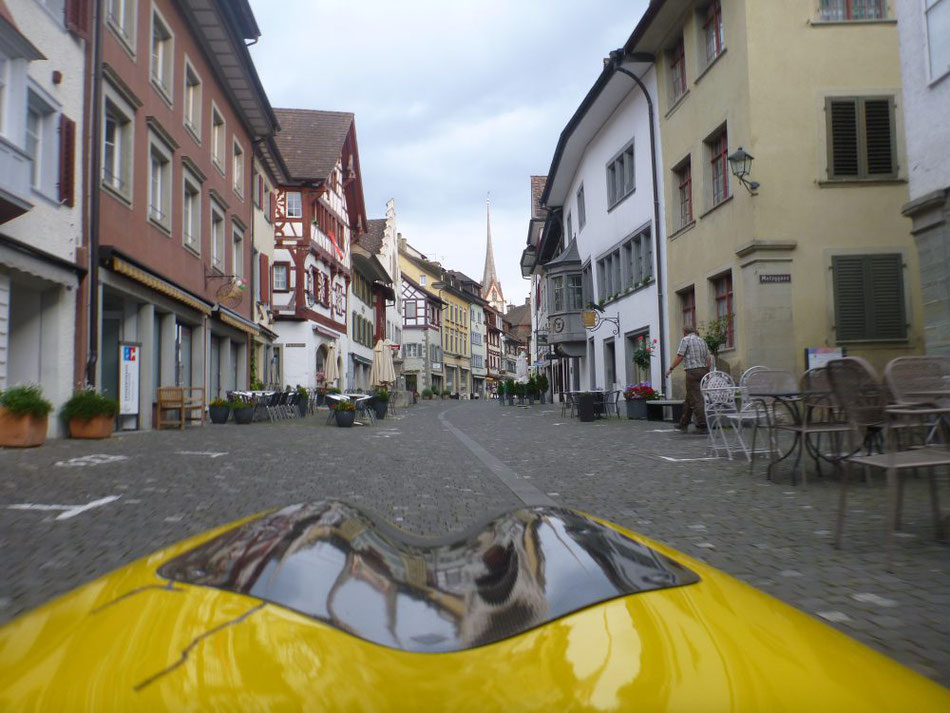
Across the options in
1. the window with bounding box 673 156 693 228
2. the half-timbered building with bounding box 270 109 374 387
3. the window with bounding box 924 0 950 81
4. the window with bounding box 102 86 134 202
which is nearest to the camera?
the window with bounding box 924 0 950 81

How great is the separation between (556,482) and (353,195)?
114 ft

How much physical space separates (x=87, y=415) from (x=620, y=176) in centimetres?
1589

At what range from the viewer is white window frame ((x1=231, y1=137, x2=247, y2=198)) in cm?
2162

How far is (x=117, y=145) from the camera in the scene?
13.7 m

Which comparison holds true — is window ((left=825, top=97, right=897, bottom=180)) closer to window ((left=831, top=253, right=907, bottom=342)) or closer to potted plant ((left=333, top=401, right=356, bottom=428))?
window ((left=831, top=253, right=907, bottom=342))

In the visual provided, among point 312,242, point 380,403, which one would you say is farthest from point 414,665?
point 312,242

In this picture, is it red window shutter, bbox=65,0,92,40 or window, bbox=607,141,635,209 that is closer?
red window shutter, bbox=65,0,92,40

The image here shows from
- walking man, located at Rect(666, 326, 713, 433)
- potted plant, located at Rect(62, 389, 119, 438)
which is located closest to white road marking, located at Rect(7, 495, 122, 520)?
potted plant, located at Rect(62, 389, 119, 438)

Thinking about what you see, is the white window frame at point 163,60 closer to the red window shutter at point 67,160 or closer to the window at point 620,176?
the red window shutter at point 67,160

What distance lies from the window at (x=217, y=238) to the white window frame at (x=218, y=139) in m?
1.13

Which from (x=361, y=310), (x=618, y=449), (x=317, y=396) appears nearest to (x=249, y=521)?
(x=618, y=449)

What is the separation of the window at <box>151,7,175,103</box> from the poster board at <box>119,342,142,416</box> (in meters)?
5.53

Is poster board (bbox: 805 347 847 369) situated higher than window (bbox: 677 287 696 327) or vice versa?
window (bbox: 677 287 696 327)

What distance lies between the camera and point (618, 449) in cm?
1025
